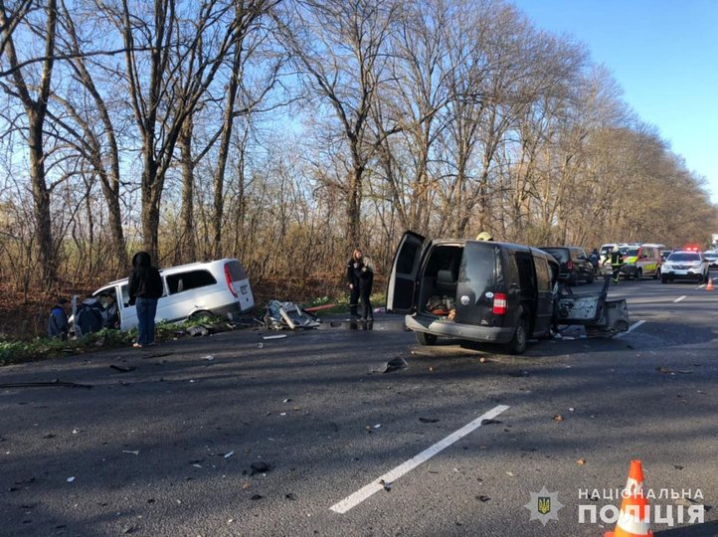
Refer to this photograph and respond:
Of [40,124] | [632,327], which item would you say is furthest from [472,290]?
[40,124]

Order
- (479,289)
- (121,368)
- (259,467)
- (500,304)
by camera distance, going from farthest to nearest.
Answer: (479,289) < (500,304) < (121,368) < (259,467)

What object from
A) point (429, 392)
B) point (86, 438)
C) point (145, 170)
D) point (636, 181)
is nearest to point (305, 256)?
point (145, 170)

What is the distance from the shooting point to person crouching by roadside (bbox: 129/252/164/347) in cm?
944

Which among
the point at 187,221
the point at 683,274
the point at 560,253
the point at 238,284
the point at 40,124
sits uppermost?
the point at 40,124

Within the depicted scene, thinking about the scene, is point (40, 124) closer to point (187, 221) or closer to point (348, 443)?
point (187, 221)

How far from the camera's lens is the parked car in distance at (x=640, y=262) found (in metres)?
29.6

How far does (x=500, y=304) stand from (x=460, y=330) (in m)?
0.76

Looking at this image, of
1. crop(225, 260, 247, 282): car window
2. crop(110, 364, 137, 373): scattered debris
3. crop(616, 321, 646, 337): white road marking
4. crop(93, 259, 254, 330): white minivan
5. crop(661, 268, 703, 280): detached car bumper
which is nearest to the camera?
crop(110, 364, 137, 373): scattered debris

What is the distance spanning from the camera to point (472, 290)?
8.42 m

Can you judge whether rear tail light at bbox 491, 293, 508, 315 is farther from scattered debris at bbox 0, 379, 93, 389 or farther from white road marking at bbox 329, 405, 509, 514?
scattered debris at bbox 0, 379, 93, 389

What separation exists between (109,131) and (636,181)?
2100 inches

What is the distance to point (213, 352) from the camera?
9203mm

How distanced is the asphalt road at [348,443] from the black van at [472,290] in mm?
555

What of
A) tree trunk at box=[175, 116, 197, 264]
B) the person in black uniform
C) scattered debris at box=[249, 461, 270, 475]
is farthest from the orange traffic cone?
tree trunk at box=[175, 116, 197, 264]
